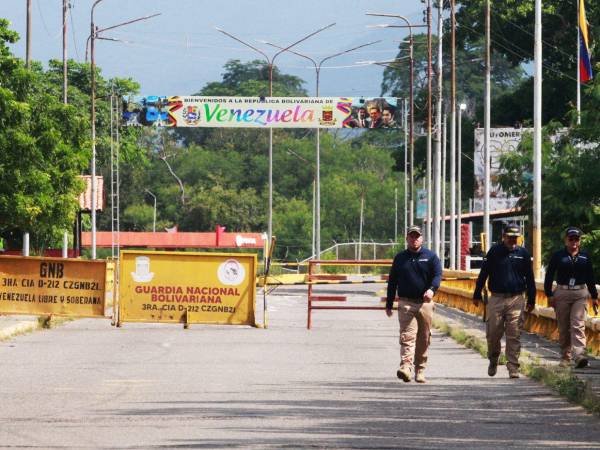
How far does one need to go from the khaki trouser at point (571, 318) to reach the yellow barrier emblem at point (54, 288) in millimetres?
11350

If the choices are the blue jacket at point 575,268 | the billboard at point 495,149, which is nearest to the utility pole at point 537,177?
the blue jacket at point 575,268

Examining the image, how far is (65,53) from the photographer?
59.1 meters

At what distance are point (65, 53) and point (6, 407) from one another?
4447cm

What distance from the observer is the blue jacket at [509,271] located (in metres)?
20.6

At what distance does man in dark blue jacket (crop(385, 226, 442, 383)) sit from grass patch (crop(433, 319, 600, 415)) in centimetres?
140

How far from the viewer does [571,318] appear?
21.9m

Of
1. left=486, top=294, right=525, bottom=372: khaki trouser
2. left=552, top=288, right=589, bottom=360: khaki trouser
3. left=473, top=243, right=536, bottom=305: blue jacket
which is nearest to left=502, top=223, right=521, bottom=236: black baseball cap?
left=473, top=243, right=536, bottom=305: blue jacket

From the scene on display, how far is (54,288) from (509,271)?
1299cm

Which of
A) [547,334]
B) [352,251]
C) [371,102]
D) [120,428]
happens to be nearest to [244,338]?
[547,334]

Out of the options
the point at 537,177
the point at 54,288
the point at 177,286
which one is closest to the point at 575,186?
the point at 537,177

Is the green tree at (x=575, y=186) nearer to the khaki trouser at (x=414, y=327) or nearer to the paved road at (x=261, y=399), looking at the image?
the paved road at (x=261, y=399)

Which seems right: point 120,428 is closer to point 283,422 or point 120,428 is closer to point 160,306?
point 283,422

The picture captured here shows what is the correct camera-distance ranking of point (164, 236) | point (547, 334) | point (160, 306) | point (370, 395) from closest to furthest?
point (370, 395), point (547, 334), point (160, 306), point (164, 236)

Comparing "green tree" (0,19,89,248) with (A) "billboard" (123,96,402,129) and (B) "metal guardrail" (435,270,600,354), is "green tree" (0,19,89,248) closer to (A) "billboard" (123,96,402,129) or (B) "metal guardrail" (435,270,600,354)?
(B) "metal guardrail" (435,270,600,354)
